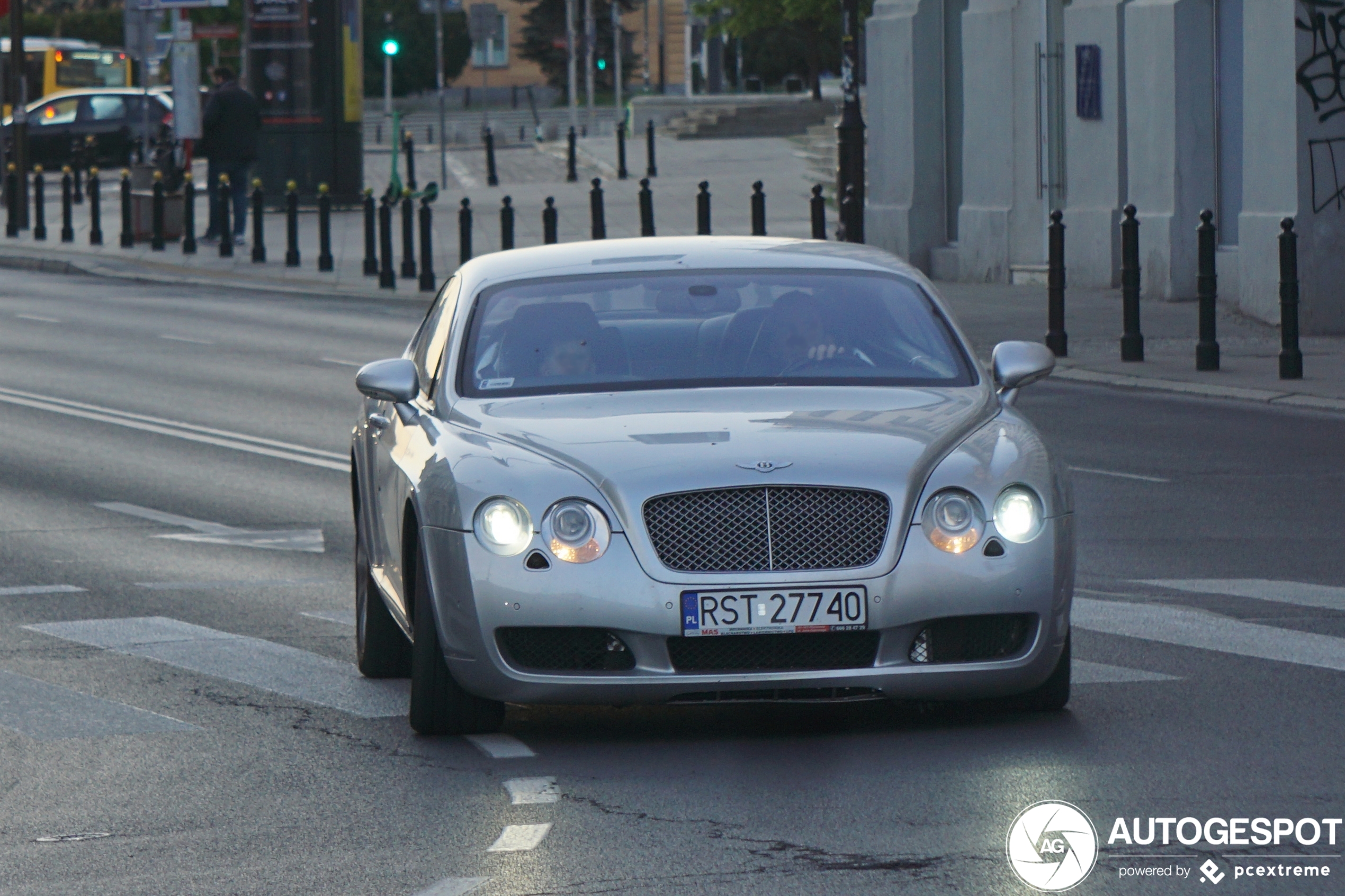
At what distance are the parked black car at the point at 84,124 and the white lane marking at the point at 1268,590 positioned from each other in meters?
47.9

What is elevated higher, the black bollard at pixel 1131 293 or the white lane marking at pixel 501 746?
the black bollard at pixel 1131 293

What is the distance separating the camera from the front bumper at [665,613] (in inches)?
257

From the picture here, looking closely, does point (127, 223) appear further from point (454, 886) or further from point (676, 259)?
point (454, 886)

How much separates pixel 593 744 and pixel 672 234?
25.0 m

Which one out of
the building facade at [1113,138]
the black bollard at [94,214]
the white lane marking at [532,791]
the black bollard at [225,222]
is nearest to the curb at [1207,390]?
the building facade at [1113,138]

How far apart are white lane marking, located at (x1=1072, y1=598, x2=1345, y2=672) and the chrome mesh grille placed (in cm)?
200

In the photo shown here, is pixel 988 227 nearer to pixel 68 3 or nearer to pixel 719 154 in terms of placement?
pixel 719 154

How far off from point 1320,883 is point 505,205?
21.8 meters

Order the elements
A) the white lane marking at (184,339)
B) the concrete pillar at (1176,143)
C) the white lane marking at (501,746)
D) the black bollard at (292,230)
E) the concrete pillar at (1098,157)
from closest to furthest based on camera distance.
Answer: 1. the white lane marking at (501,746)
2. the white lane marking at (184,339)
3. the concrete pillar at (1176,143)
4. the concrete pillar at (1098,157)
5. the black bollard at (292,230)

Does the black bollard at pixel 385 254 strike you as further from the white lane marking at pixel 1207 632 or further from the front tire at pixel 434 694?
the front tire at pixel 434 694

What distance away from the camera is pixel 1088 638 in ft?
27.8

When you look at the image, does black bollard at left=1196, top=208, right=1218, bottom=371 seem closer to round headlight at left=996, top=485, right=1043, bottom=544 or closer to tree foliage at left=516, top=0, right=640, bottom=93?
round headlight at left=996, top=485, right=1043, bottom=544

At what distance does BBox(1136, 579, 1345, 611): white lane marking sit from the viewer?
9094 millimetres

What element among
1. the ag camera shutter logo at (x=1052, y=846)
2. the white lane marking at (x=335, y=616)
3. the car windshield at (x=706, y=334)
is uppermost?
the car windshield at (x=706, y=334)
